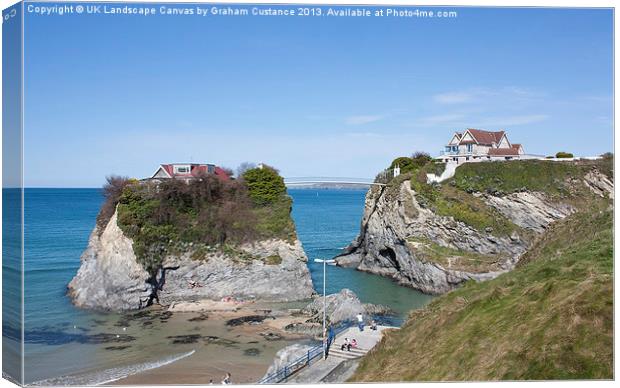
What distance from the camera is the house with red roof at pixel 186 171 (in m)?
36.2

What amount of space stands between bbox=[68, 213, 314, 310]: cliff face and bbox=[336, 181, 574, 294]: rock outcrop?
26.9 ft

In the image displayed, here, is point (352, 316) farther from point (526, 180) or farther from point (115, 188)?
point (526, 180)

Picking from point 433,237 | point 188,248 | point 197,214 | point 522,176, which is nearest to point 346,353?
point 188,248

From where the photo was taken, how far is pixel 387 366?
1254 cm

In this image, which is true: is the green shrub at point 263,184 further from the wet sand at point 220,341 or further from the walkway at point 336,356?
the walkway at point 336,356

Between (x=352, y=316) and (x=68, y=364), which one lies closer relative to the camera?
(x=68, y=364)

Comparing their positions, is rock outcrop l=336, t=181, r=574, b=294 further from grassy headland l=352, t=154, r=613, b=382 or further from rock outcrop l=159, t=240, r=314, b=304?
grassy headland l=352, t=154, r=613, b=382

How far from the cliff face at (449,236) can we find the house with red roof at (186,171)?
42.0ft

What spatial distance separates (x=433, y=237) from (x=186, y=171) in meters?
16.7

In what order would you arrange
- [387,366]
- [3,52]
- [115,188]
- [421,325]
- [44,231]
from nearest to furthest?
[3,52] → [387,366] → [421,325] → [115,188] → [44,231]

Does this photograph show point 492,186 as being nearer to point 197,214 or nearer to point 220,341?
point 197,214

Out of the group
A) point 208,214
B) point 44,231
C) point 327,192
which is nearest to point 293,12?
point 208,214

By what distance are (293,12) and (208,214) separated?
25.2 meters

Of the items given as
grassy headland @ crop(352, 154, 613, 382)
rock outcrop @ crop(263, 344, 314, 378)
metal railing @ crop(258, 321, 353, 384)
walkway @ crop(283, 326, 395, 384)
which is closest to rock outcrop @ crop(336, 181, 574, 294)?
walkway @ crop(283, 326, 395, 384)
